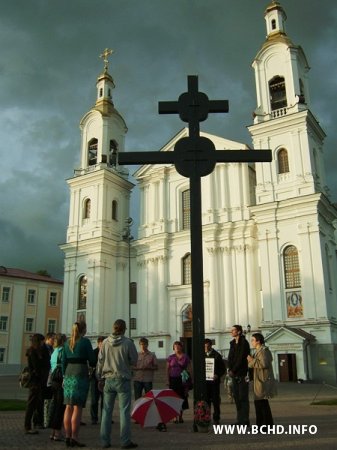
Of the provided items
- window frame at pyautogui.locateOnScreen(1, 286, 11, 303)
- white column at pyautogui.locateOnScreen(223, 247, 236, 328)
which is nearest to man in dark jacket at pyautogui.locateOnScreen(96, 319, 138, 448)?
white column at pyautogui.locateOnScreen(223, 247, 236, 328)

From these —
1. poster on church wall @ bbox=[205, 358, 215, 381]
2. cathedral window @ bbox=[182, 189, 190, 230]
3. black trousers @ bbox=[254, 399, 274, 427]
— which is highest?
cathedral window @ bbox=[182, 189, 190, 230]

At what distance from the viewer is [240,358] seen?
8883 mm

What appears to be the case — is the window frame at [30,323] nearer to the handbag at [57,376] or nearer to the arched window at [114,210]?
the arched window at [114,210]

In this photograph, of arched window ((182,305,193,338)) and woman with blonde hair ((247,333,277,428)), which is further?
arched window ((182,305,193,338))

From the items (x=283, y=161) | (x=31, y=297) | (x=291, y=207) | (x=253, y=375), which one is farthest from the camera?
(x=31, y=297)

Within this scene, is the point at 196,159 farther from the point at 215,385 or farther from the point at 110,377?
the point at 215,385

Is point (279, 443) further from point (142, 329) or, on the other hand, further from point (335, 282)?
point (142, 329)

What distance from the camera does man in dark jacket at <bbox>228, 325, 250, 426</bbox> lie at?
28.8 feet

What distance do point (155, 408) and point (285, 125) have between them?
27900 millimetres

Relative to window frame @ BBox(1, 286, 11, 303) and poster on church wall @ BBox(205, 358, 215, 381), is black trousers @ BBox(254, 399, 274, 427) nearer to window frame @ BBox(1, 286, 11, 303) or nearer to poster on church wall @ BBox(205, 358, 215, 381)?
poster on church wall @ BBox(205, 358, 215, 381)

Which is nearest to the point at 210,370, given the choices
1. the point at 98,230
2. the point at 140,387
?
the point at 140,387

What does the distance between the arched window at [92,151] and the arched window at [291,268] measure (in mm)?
19366

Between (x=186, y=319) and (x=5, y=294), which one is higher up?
(x=5, y=294)

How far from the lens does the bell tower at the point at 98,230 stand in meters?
37.5
